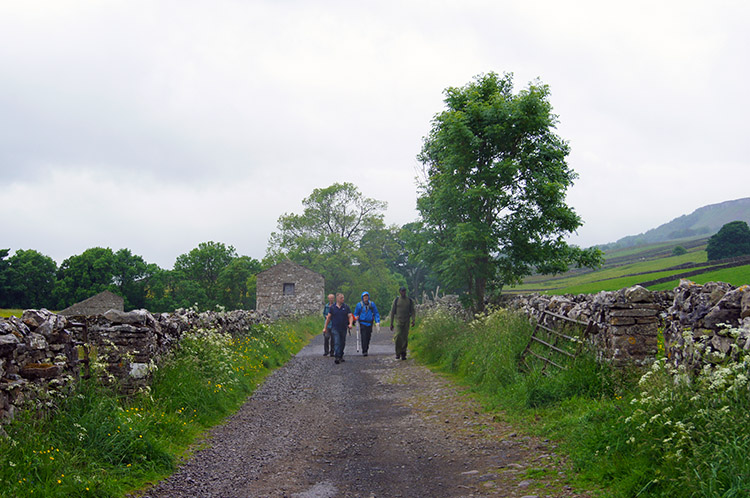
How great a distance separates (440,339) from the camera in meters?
15.6

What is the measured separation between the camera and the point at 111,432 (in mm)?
5898

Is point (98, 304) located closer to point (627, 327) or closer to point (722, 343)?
point (627, 327)

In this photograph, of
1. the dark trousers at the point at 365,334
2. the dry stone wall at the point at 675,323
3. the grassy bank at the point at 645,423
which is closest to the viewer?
the grassy bank at the point at 645,423

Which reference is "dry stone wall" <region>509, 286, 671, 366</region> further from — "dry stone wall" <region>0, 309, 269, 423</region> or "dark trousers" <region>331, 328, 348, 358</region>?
"dark trousers" <region>331, 328, 348, 358</region>

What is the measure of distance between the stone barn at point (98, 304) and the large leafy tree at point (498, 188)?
43596 millimetres

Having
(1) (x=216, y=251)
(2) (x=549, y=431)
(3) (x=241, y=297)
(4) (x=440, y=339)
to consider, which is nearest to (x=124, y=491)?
(2) (x=549, y=431)

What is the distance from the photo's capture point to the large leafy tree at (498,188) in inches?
669

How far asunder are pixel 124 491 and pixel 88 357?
8.41ft

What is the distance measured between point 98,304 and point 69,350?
179 ft

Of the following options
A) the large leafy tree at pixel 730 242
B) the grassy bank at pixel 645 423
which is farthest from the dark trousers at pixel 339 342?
the large leafy tree at pixel 730 242

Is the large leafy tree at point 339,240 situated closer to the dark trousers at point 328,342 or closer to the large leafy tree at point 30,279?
the large leafy tree at point 30,279

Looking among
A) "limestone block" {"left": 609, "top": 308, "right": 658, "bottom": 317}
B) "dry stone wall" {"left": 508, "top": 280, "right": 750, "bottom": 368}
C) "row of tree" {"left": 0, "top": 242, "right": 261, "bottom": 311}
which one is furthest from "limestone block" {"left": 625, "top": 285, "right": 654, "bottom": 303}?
"row of tree" {"left": 0, "top": 242, "right": 261, "bottom": 311}

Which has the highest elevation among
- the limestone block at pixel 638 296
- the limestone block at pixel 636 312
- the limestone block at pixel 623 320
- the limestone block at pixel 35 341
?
the limestone block at pixel 35 341

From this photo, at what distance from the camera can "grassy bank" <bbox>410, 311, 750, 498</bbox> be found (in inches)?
155
